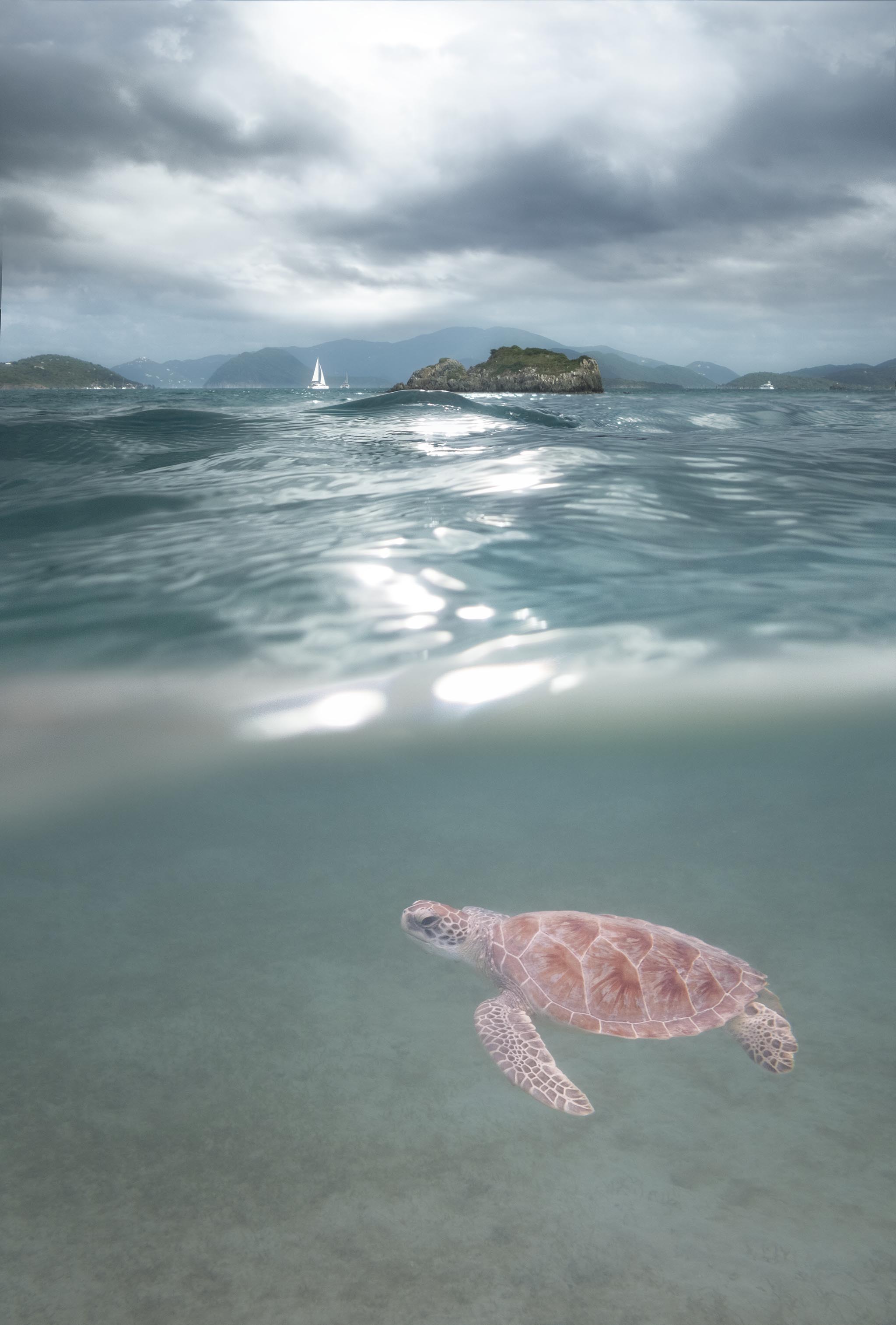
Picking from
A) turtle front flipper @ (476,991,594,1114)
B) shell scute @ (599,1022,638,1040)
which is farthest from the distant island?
turtle front flipper @ (476,991,594,1114)

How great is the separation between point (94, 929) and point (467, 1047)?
2.22 meters

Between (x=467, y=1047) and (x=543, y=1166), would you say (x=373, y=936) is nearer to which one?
(x=467, y=1047)

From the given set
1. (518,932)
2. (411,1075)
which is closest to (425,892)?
(518,932)

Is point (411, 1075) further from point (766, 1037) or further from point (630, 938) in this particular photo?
point (766, 1037)

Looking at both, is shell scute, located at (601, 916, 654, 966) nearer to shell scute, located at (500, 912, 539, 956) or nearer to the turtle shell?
the turtle shell

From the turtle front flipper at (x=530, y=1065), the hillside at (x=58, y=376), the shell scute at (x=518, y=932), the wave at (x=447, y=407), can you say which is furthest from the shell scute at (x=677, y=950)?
the hillside at (x=58, y=376)

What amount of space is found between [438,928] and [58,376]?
196m

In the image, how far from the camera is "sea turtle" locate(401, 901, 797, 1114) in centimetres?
332

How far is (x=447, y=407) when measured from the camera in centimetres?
3394

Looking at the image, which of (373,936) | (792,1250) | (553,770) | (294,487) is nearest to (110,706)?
(373,936)

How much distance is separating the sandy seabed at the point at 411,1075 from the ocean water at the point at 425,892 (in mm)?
16

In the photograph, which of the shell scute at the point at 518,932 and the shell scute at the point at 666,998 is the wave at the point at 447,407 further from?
the shell scute at the point at 666,998

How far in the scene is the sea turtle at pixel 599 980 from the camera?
3324 mm

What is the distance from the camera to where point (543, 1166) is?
258 centimetres
